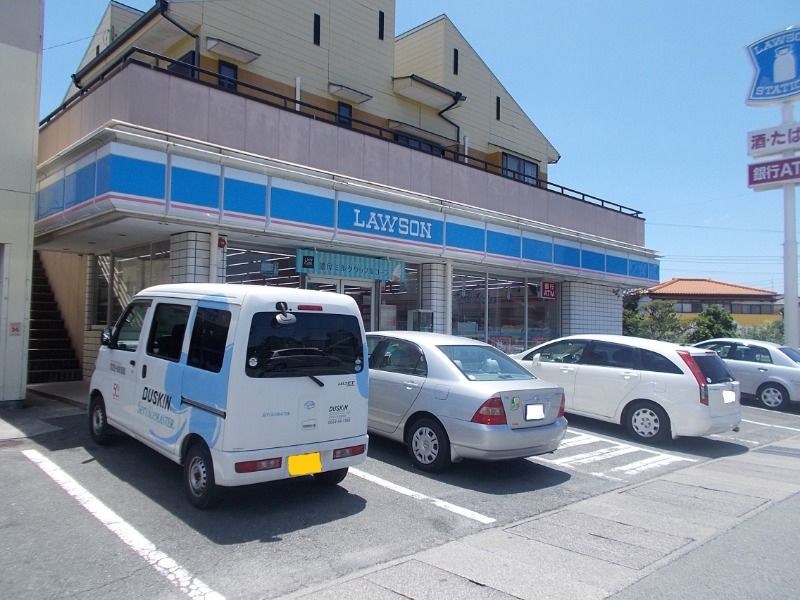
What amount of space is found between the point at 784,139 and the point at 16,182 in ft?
79.3

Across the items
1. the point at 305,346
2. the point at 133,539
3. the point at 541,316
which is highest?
the point at 541,316

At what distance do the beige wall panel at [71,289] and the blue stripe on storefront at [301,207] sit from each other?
233 inches

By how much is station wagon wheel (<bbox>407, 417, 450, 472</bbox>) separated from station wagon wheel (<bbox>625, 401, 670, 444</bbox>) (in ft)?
13.2

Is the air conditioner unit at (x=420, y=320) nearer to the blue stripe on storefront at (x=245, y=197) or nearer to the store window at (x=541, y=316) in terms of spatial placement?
the store window at (x=541, y=316)

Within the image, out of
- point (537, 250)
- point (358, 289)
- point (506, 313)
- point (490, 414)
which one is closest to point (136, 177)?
point (358, 289)

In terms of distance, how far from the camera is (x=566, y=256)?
16.8 metres

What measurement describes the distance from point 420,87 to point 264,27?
15.4 feet

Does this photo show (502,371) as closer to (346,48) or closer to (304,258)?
(304,258)

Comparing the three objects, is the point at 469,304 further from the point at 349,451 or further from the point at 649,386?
the point at 349,451

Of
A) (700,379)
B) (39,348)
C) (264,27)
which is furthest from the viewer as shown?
(264,27)

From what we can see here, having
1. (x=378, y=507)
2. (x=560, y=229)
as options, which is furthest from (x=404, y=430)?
(x=560, y=229)

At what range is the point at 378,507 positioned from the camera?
19.2 feet

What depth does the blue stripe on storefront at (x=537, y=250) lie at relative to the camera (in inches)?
609

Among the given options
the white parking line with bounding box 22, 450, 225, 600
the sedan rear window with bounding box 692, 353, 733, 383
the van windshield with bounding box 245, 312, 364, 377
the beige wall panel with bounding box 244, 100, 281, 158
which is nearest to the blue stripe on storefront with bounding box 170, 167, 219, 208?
the beige wall panel with bounding box 244, 100, 281, 158
